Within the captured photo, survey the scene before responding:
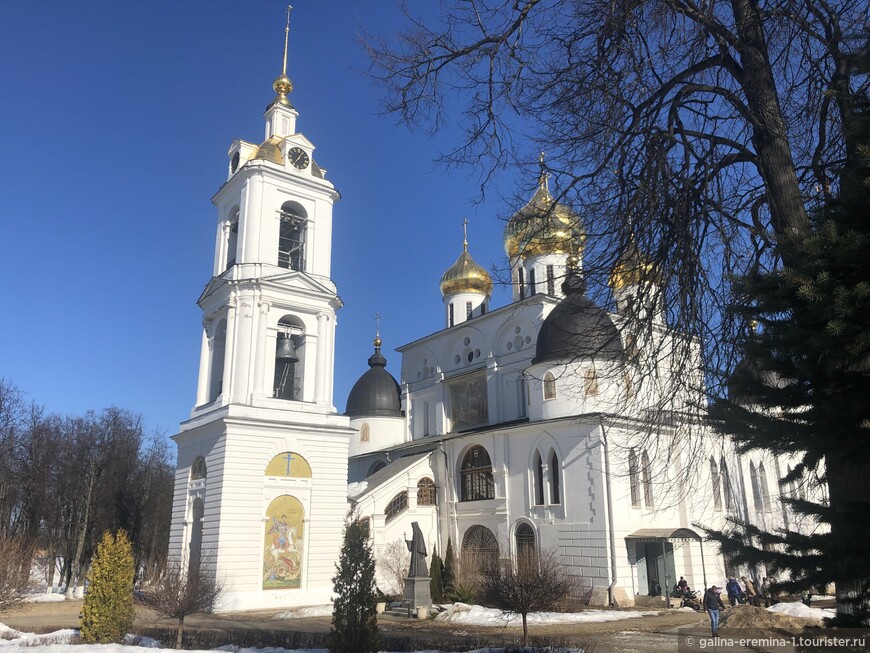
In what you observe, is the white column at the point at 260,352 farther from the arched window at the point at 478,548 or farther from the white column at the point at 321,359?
the arched window at the point at 478,548

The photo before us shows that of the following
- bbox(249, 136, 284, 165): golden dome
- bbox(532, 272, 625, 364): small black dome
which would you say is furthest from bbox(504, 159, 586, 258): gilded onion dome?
bbox(249, 136, 284, 165): golden dome

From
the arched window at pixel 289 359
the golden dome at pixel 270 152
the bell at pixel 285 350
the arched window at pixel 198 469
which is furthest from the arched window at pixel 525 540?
the golden dome at pixel 270 152

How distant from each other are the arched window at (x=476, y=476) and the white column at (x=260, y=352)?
33.7 feet

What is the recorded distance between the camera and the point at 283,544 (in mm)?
23484

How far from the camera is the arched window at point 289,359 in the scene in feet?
85.0

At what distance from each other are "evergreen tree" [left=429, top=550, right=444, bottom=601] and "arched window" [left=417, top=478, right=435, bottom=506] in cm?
→ 449

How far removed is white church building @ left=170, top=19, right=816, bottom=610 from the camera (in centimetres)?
2339

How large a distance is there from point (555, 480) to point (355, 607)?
16.1 metres

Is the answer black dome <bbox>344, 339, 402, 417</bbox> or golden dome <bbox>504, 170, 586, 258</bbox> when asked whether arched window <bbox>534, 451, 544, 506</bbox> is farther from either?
golden dome <bbox>504, 170, 586, 258</bbox>

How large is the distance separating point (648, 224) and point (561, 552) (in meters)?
21.0

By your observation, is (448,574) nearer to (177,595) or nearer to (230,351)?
(230,351)

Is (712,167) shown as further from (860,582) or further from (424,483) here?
(424,483)

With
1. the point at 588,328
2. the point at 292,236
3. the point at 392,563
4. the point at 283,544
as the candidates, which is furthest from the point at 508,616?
the point at 292,236

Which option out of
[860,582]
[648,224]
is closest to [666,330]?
[648,224]
